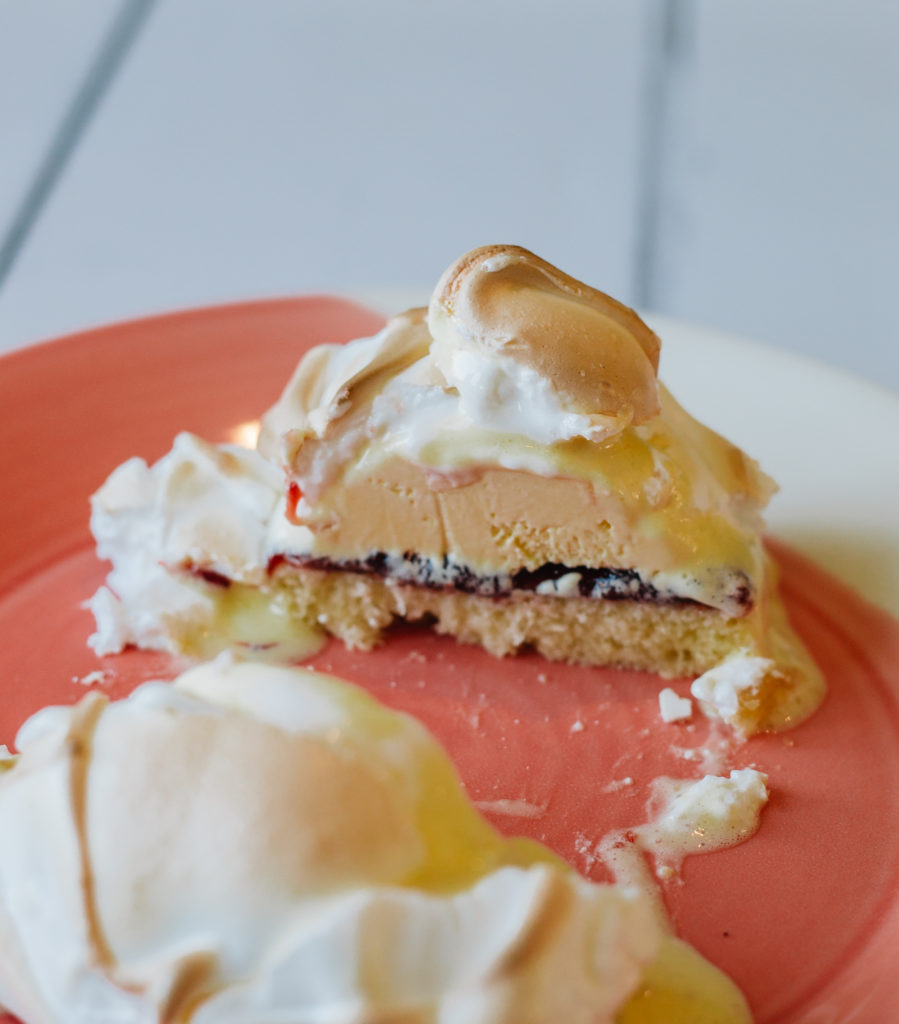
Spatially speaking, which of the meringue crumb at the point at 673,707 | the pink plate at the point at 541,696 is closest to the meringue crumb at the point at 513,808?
the pink plate at the point at 541,696

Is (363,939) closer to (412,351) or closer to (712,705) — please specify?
(712,705)

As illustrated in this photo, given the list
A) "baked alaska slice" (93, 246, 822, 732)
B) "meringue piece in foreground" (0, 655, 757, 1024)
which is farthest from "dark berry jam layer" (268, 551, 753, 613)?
"meringue piece in foreground" (0, 655, 757, 1024)

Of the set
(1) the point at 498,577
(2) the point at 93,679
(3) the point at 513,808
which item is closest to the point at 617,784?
(3) the point at 513,808

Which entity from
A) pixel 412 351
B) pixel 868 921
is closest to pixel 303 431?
pixel 412 351

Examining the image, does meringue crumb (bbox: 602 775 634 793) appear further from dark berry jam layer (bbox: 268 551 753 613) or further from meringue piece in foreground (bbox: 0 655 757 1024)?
meringue piece in foreground (bbox: 0 655 757 1024)

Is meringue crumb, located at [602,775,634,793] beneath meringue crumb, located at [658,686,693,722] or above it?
beneath

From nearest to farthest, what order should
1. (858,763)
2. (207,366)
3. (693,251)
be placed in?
(858,763)
(207,366)
(693,251)
